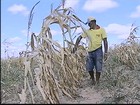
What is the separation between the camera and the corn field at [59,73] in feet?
23.8

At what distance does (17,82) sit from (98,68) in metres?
1.86

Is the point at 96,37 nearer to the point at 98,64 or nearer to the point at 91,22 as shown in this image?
the point at 91,22

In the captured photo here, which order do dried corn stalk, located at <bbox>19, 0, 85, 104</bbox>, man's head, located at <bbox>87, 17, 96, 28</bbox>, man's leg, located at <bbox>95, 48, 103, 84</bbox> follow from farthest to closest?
1. man's head, located at <bbox>87, 17, 96, 28</bbox>
2. man's leg, located at <bbox>95, 48, 103, 84</bbox>
3. dried corn stalk, located at <bbox>19, 0, 85, 104</bbox>

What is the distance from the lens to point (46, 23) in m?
8.15

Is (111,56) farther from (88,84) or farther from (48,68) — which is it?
(48,68)

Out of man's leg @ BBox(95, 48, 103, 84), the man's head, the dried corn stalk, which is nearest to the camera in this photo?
the dried corn stalk

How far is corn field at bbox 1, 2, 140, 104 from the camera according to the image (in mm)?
7246

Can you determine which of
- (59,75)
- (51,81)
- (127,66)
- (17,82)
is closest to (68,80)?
(59,75)

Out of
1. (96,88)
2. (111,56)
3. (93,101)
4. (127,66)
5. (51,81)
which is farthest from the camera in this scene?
(111,56)

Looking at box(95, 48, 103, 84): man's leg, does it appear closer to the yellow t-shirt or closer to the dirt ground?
the yellow t-shirt

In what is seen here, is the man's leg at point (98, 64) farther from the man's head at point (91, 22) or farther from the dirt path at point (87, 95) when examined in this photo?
the man's head at point (91, 22)

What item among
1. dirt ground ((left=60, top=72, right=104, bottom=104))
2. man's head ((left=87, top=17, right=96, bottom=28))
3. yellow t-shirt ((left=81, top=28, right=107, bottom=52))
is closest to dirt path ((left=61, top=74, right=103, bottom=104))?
dirt ground ((left=60, top=72, right=104, bottom=104))

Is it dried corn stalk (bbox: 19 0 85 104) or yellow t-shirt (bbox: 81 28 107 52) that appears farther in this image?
yellow t-shirt (bbox: 81 28 107 52)

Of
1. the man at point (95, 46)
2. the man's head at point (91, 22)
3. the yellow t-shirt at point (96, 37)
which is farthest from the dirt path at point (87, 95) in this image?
the man's head at point (91, 22)
